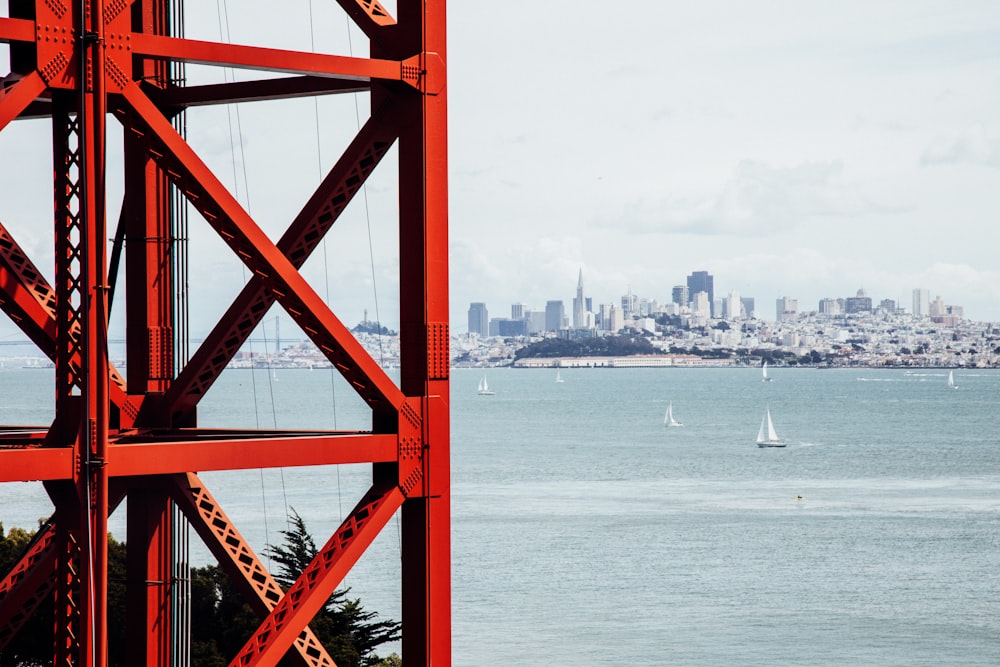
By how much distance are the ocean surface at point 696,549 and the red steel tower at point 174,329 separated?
4197 centimetres

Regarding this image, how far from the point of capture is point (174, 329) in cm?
982

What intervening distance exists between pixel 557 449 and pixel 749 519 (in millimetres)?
42067

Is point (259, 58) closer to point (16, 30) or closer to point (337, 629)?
point (16, 30)

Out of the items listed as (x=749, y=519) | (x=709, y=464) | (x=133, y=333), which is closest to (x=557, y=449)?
(x=709, y=464)

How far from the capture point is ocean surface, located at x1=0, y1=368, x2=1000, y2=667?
62375 millimetres

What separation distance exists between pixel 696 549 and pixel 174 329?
70.3 m

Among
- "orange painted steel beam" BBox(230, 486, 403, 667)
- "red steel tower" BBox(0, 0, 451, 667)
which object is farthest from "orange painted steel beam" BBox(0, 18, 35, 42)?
"orange painted steel beam" BBox(230, 486, 403, 667)

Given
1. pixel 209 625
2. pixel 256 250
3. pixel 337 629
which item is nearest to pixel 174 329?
pixel 256 250

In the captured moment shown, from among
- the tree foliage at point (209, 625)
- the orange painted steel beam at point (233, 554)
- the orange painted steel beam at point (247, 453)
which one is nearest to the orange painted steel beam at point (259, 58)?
the orange painted steel beam at point (247, 453)

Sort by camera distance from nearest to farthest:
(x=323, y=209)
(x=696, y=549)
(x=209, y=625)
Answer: (x=323, y=209), (x=209, y=625), (x=696, y=549)

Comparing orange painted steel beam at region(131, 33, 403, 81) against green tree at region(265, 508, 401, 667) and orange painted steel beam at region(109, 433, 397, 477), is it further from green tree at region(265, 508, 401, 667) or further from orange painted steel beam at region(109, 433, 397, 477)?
green tree at region(265, 508, 401, 667)

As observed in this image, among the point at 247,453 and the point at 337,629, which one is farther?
the point at 337,629

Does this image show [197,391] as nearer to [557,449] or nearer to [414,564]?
[414,564]

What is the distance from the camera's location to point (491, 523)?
84.4 m
